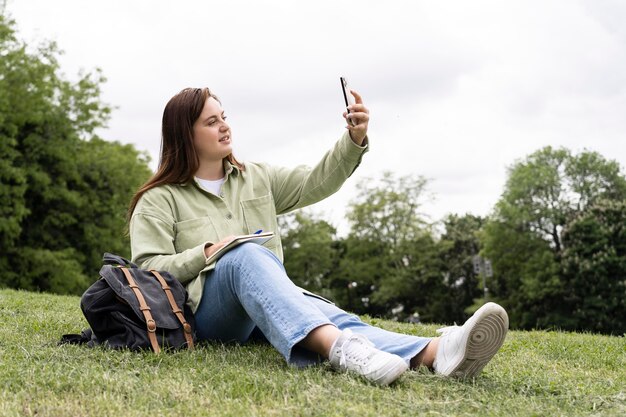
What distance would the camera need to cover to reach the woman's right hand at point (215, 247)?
3967mm

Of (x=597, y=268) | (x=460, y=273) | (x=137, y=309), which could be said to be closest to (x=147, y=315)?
(x=137, y=309)

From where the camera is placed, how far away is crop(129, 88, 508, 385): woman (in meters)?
3.54

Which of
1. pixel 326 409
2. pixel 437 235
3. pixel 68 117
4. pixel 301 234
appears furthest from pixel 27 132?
pixel 326 409

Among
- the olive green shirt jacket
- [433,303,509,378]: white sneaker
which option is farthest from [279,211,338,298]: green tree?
[433,303,509,378]: white sneaker

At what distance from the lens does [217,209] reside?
4613mm

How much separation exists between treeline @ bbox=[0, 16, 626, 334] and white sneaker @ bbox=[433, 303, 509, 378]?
25284 millimetres

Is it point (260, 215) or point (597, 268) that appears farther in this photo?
point (597, 268)

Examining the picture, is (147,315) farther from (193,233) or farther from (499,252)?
(499,252)

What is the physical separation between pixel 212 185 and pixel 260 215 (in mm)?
368

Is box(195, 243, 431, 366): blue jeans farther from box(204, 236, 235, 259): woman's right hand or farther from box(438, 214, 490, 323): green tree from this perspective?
box(438, 214, 490, 323): green tree

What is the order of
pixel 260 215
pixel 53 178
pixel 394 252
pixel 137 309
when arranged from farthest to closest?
1. pixel 394 252
2. pixel 53 178
3. pixel 260 215
4. pixel 137 309

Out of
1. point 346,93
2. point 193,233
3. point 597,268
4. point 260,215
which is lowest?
point 597,268

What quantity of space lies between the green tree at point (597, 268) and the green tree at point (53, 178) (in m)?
20.5

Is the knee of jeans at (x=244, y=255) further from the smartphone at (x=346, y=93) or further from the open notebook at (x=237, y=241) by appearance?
the smartphone at (x=346, y=93)
